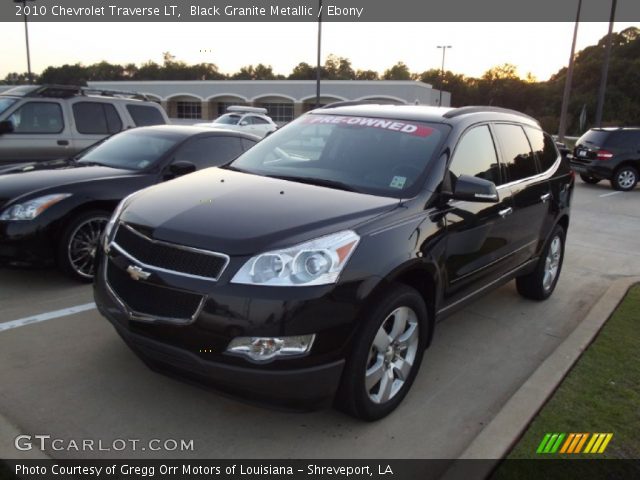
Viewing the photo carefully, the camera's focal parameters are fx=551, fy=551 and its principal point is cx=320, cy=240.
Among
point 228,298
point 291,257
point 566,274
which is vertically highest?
point 291,257

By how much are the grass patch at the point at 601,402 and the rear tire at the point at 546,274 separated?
36.4 inches

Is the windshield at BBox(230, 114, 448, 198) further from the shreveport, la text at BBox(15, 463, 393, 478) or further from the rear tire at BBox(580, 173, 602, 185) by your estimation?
the rear tire at BBox(580, 173, 602, 185)

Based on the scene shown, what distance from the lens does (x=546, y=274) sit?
221 inches

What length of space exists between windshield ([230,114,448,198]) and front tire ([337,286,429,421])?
2.46ft

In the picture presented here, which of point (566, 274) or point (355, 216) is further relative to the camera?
point (566, 274)

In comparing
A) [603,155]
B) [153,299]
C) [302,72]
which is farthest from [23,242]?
[302,72]

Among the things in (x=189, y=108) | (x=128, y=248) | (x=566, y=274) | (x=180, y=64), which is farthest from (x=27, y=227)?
(x=180, y=64)

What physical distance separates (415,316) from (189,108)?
58.6m

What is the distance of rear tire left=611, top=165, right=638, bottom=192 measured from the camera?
50.6 feet

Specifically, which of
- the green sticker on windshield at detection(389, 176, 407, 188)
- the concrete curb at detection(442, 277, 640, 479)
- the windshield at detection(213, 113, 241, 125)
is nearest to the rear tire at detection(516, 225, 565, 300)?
the concrete curb at detection(442, 277, 640, 479)

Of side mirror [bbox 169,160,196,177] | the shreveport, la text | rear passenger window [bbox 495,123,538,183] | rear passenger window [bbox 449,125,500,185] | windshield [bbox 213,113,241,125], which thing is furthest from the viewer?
windshield [bbox 213,113,241,125]

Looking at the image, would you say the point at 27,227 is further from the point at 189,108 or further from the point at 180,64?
the point at 180,64

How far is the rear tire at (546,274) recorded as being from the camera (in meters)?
5.45

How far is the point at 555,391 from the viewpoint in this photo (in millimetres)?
3695
